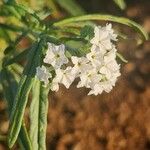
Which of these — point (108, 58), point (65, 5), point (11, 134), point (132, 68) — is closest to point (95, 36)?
point (108, 58)

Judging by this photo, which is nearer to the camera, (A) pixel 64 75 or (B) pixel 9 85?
(A) pixel 64 75

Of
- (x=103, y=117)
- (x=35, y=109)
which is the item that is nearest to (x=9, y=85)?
(x=35, y=109)

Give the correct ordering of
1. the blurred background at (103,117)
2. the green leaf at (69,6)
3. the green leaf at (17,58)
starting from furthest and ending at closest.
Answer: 1. the blurred background at (103,117)
2. the green leaf at (69,6)
3. the green leaf at (17,58)

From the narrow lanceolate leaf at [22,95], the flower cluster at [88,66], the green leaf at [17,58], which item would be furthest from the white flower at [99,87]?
the green leaf at [17,58]

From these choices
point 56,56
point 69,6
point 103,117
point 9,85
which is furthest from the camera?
point 103,117

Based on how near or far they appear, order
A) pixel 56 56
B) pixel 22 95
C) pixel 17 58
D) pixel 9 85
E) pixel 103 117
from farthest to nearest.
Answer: pixel 103 117 → pixel 9 85 → pixel 17 58 → pixel 22 95 → pixel 56 56

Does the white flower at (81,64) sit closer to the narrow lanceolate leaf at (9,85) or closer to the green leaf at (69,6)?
the narrow lanceolate leaf at (9,85)

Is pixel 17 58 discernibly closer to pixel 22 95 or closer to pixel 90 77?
pixel 22 95
